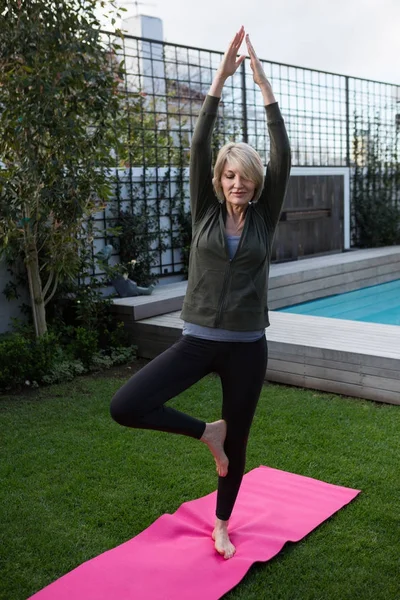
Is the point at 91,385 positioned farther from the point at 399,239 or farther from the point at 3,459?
the point at 399,239

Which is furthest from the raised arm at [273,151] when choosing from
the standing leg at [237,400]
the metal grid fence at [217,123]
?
the metal grid fence at [217,123]

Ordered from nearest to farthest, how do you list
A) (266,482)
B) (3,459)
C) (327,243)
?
(266,482)
(3,459)
(327,243)

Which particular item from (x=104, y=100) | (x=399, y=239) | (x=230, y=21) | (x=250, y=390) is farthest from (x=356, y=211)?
(x=250, y=390)

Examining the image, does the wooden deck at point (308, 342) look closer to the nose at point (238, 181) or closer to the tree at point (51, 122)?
the tree at point (51, 122)

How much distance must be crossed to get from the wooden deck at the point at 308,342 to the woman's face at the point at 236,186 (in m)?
2.47

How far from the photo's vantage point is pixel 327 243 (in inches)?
433

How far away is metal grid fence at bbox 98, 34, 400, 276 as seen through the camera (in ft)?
26.1

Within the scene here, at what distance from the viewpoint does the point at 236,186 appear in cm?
239

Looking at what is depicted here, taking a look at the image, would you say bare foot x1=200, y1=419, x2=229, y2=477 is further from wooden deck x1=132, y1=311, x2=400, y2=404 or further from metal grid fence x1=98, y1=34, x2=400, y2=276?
metal grid fence x1=98, y1=34, x2=400, y2=276

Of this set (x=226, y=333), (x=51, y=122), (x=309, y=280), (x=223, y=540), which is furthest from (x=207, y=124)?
(x=309, y=280)

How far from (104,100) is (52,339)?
202cm

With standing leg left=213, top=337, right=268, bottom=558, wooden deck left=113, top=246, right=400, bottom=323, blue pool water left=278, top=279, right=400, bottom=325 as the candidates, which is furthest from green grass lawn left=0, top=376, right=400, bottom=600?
blue pool water left=278, top=279, right=400, bottom=325

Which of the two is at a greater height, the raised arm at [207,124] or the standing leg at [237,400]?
the raised arm at [207,124]

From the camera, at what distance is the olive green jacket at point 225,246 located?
2367mm
